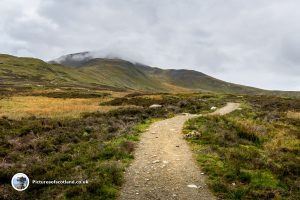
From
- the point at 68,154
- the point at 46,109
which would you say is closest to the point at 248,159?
the point at 68,154

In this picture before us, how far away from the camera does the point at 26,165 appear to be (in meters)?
14.4

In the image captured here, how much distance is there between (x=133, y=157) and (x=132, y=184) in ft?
10.9

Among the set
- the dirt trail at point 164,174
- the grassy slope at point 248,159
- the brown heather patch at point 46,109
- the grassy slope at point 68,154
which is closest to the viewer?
the dirt trail at point 164,174

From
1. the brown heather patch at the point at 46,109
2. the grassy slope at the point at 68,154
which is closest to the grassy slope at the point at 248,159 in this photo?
the grassy slope at the point at 68,154

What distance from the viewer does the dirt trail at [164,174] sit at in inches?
451

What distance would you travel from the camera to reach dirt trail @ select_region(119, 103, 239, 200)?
37.6ft

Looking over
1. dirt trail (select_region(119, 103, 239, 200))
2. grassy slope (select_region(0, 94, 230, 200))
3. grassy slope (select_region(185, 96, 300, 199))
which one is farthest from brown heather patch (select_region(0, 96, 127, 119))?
dirt trail (select_region(119, 103, 239, 200))

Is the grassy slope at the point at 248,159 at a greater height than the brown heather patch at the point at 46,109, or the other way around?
the grassy slope at the point at 248,159

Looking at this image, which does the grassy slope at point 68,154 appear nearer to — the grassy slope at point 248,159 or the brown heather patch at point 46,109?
the grassy slope at point 248,159

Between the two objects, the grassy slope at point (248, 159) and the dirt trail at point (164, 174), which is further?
the grassy slope at point (248, 159)

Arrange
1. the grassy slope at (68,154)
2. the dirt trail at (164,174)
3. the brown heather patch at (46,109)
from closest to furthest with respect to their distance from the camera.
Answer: the dirt trail at (164,174)
the grassy slope at (68,154)
the brown heather patch at (46,109)

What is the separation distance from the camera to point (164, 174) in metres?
13.3

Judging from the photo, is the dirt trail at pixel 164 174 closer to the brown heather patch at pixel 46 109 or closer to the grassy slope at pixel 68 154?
the grassy slope at pixel 68 154

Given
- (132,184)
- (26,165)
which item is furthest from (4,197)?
(132,184)
